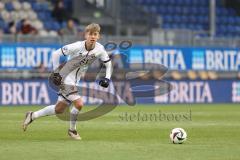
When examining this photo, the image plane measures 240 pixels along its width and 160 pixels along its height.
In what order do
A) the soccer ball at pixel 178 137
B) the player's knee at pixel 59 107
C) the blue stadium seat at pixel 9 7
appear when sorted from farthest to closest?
the blue stadium seat at pixel 9 7 → the player's knee at pixel 59 107 → the soccer ball at pixel 178 137

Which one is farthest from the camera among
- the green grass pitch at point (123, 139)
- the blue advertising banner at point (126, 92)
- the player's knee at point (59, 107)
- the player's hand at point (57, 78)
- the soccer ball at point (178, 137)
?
the blue advertising banner at point (126, 92)

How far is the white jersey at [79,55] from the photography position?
530 inches

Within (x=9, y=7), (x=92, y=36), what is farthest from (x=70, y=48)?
(x=9, y=7)

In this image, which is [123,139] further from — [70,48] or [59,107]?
[70,48]

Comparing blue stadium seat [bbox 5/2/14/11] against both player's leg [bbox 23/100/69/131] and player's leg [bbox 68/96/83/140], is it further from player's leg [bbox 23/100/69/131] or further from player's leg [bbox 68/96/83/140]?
player's leg [bbox 68/96/83/140]

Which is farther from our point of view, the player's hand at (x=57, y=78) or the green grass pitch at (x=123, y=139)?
the player's hand at (x=57, y=78)

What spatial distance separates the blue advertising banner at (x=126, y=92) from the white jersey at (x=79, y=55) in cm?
1174

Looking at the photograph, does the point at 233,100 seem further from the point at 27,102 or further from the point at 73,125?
the point at 73,125

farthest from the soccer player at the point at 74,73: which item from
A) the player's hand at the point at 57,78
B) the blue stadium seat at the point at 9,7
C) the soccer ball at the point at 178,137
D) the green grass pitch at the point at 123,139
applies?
the blue stadium seat at the point at 9,7

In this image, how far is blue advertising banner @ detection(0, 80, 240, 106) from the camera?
25.4m

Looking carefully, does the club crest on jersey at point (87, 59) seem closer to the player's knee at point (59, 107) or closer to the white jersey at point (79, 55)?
the white jersey at point (79, 55)

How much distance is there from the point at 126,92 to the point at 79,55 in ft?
43.9

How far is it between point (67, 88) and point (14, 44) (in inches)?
480

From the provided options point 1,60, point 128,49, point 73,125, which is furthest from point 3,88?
point 73,125
